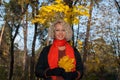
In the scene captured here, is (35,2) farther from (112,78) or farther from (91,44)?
(112,78)

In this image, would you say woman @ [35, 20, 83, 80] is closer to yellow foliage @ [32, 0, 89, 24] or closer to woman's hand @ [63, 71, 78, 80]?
woman's hand @ [63, 71, 78, 80]

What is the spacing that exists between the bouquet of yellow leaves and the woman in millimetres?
11

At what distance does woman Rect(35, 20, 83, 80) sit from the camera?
10.6 ft

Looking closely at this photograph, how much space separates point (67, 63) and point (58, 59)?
115 mm

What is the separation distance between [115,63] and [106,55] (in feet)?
16.5

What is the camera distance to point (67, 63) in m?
3.24

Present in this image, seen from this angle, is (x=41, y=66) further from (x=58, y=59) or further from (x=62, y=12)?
(x=62, y=12)

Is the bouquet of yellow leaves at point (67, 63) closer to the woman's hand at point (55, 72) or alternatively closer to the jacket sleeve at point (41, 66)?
the woman's hand at point (55, 72)

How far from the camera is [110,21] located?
35.4 metres

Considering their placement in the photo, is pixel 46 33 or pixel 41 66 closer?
pixel 41 66

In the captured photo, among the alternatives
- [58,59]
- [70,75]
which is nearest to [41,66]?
[58,59]

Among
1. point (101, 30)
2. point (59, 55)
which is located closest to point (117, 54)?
point (101, 30)

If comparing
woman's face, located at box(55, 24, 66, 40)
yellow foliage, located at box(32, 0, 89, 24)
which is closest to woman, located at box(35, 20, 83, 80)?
woman's face, located at box(55, 24, 66, 40)

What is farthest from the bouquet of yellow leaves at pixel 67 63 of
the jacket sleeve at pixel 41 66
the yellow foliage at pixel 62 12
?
the yellow foliage at pixel 62 12
